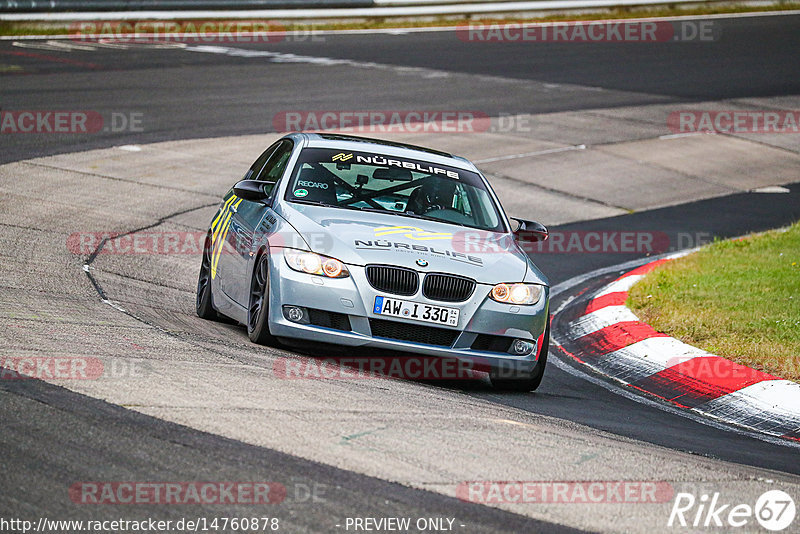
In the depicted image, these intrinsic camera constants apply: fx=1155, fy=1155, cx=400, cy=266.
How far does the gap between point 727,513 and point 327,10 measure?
27.7 m

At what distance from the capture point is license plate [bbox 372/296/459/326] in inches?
280

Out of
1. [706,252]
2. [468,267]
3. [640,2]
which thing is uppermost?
[640,2]

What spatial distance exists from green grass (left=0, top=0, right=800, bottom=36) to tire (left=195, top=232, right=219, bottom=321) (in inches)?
763

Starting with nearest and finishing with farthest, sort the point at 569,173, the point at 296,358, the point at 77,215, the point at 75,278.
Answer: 1. the point at 296,358
2. the point at 75,278
3. the point at 77,215
4. the point at 569,173

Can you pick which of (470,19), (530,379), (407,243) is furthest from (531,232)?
(470,19)

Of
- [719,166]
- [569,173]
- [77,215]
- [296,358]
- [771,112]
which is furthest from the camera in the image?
[771,112]

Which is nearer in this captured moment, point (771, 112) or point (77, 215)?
point (77, 215)

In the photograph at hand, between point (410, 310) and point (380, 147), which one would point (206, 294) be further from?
point (410, 310)

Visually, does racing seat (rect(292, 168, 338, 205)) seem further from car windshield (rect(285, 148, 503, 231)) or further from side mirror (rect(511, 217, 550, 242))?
side mirror (rect(511, 217, 550, 242))

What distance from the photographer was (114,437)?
4820 mm

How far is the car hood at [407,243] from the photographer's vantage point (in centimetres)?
723

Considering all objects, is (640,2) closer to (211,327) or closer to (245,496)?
(211,327)

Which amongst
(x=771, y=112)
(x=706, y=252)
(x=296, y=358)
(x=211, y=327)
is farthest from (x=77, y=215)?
(x=771, y=112)

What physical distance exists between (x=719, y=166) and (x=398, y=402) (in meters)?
13.7
